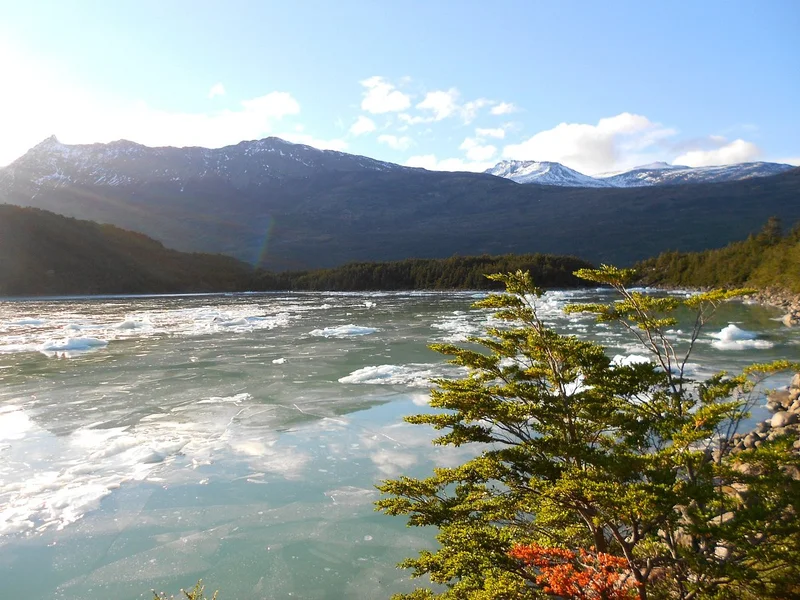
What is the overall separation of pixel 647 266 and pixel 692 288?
62.2 ft

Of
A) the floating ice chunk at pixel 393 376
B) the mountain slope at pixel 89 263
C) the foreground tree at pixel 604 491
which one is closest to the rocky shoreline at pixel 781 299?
the floating ice chunk at pixel 393 376

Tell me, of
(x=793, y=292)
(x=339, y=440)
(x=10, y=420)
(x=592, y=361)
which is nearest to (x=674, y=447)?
(x=592, y=361)

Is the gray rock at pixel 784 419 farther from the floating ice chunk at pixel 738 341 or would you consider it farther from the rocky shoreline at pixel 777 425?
the floating ice chunk at pixel 738 341

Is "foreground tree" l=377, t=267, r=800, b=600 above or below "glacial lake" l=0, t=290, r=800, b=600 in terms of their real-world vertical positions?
above

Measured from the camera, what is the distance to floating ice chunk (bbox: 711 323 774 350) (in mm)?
20109

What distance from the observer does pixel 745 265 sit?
Answer: 6209 centimetres

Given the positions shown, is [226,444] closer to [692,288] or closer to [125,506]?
[125,506]

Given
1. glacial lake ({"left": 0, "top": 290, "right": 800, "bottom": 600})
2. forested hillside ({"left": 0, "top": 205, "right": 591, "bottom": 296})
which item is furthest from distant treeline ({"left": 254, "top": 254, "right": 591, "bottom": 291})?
glacial lake ({"left": 0, "top": 290, "right": 800, "bottom": 600})

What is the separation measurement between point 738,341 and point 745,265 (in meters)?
50.1

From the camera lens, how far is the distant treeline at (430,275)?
98.8 metres

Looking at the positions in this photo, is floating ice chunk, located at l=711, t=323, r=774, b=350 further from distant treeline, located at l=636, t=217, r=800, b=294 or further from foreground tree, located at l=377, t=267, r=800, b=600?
distant treeline, located at l=636, t=217, r=800, b=294

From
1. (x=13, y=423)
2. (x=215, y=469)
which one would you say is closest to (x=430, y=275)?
(x=13, y=423)

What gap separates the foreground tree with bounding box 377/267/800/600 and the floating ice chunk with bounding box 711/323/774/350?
17491mm

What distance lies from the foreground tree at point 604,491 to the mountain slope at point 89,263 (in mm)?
105644
